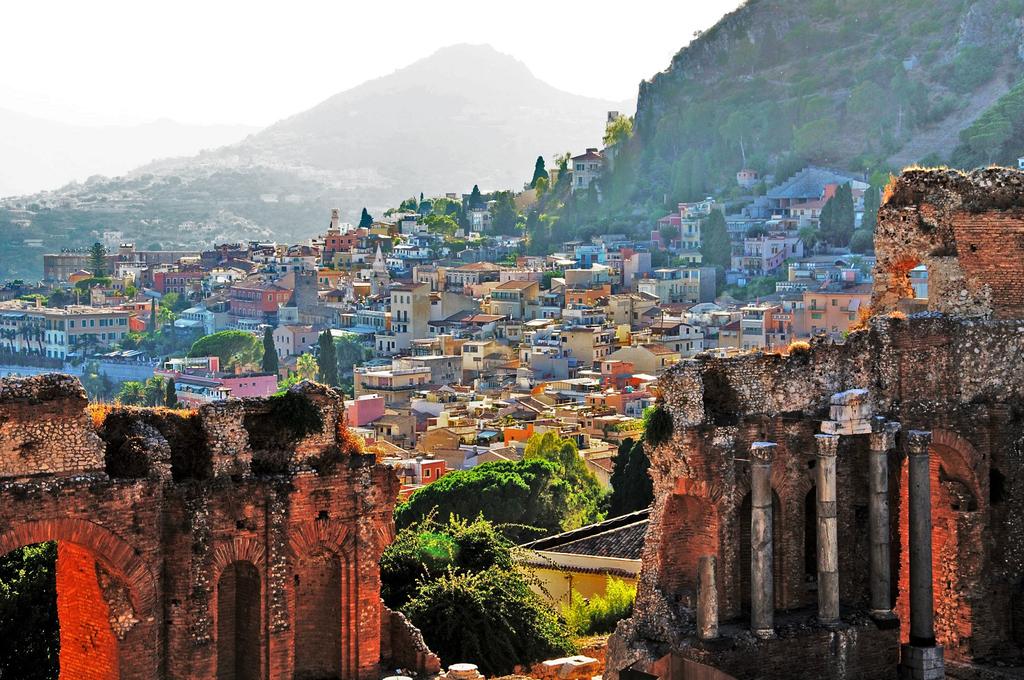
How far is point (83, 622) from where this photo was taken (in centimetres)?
1730

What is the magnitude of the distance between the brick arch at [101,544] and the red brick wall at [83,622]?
26cm

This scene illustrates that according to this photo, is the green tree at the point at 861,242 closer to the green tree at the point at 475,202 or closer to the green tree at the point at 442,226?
the green tree at the point at 442,226

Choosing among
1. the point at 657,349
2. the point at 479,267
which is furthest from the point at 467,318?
the point at 657,349

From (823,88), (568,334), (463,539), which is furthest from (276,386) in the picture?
(823,88)

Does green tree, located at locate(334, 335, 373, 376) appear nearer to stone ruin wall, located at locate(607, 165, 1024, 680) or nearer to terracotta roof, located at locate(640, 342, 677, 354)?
terracotta roof, located at locate(640, 342, 677, 354)

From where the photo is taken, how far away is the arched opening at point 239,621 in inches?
717

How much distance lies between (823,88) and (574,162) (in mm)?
28290

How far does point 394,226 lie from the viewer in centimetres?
19388

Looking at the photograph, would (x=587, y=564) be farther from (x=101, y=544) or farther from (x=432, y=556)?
(x=101, y=544)

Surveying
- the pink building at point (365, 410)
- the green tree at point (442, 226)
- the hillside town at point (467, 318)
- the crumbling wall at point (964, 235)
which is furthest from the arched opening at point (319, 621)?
the green tree at point (442, 226)

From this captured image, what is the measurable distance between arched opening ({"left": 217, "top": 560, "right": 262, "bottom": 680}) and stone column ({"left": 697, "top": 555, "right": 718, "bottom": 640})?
5169 mm

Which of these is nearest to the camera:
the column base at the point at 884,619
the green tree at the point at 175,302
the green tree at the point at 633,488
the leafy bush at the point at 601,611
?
the column base at the point at 884,619

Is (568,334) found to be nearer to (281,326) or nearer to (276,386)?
(276,386)

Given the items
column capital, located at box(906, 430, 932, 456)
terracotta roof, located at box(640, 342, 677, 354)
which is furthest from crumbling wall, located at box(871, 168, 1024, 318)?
terracotta roof, located at box(640, 342, 677, 354)
